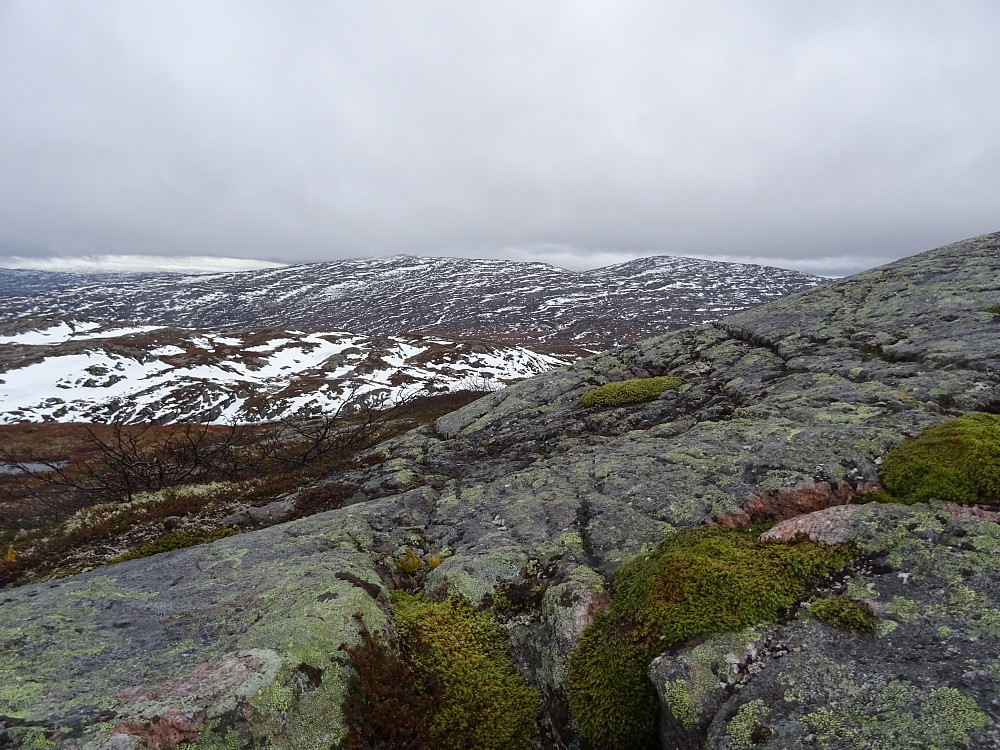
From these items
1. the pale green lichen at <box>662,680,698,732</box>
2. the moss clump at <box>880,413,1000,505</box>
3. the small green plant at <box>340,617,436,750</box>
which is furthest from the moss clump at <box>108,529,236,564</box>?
the moss clump at <box>880,413,1000,505</box>

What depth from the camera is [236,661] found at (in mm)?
4758

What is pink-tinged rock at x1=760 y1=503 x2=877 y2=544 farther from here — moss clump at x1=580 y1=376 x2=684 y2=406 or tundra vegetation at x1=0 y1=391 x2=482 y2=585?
tundra vegetation at x1=0 y1=391 x2=482 y2=585

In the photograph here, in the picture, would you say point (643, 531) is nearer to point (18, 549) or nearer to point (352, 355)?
point (18, 549)

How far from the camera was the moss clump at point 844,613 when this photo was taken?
4.36 metres

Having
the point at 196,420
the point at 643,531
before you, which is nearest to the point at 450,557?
the point at 643,531

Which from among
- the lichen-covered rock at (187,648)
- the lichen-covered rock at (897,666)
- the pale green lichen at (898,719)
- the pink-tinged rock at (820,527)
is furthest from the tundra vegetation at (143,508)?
the pale green lichen at (898,719)

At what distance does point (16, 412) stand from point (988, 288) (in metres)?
81.6

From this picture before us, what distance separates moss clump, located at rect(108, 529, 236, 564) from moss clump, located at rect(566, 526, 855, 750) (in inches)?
329

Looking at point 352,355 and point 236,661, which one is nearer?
point 236,661

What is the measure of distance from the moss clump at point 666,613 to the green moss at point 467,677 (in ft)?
2.25

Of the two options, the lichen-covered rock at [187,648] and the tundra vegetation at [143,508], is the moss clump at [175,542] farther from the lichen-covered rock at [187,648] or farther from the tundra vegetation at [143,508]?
the lichen-covered rock at [187,648]

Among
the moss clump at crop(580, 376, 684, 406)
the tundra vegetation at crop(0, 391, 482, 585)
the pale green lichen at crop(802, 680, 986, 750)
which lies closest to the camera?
the pale green lichen at crop(802, 680, 986, 750)

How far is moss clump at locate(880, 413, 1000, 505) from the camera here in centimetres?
583

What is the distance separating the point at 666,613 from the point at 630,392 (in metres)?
9.66
